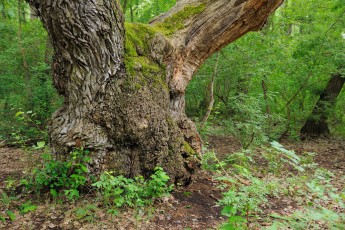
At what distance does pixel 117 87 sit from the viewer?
3.68 metres

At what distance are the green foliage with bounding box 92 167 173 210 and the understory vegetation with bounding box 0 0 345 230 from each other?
2 cm

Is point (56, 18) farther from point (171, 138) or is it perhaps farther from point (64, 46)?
point (171, 138)

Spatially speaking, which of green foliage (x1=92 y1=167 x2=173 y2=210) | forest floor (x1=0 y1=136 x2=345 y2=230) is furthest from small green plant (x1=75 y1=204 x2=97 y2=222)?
green foliage (x1=92 y1=167 x2=173 y2=210)

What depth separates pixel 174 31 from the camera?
4.68 metres

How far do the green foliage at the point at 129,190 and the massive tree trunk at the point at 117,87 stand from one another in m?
0.30

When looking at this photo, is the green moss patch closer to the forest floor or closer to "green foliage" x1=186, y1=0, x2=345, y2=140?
"green foliage" x1=186, y1=0, x2=345, y2=140

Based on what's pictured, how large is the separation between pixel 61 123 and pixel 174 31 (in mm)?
2431

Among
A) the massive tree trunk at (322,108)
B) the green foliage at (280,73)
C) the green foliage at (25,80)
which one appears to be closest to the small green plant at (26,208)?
the green foliage at (25,80)

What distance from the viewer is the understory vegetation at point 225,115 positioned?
3.49 metres

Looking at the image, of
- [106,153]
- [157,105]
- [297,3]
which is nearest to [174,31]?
[157,105]

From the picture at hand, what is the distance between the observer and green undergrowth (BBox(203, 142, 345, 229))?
150cm

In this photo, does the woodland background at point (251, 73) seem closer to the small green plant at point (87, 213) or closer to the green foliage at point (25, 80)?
the green foliage at point (25, 80)

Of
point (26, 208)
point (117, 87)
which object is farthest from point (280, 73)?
point (26, 208)

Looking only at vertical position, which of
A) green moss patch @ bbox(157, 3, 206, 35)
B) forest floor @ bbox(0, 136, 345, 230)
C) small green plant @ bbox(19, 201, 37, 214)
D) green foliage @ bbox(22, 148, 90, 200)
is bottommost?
forest floor @ bbox(0, 136, 345, 230)
